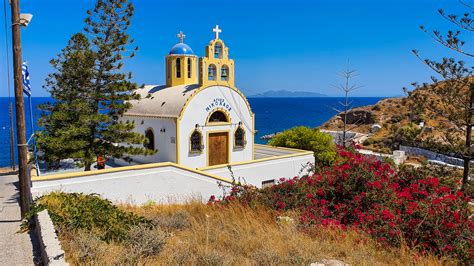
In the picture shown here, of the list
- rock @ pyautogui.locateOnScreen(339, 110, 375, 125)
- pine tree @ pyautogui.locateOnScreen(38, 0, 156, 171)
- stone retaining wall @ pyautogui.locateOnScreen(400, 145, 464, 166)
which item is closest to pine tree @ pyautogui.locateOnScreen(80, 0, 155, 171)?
pine tree @ pyautogui.locateOnScreen(38, 0, 156, 171)

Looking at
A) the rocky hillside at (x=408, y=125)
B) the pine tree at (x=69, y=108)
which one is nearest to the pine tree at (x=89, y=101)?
the pine tree at (x=69, y=108)

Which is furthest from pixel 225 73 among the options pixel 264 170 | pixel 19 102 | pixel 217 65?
pixel 19 102

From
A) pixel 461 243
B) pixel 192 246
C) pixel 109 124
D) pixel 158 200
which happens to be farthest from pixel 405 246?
pixel 109 124

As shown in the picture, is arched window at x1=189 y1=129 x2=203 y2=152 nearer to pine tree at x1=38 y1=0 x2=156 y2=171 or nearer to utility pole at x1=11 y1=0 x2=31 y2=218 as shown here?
pine tree at x1=38 y1=0 x2=156 y2=171

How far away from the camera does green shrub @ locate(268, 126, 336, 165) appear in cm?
2183

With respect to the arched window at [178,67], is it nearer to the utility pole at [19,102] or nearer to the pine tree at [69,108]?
the pine tree at [69,108]

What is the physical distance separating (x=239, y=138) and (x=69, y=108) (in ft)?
29.4

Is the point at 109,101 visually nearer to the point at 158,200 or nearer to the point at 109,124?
the point at 109,124

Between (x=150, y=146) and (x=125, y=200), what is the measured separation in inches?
242

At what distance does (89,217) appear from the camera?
23.7 ft

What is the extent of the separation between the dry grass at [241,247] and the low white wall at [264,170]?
29.2 ft

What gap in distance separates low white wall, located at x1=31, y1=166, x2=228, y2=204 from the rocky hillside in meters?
8.74

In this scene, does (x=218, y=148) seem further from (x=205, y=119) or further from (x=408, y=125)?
(x=408, y=125)

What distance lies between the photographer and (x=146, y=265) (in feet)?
17.0
